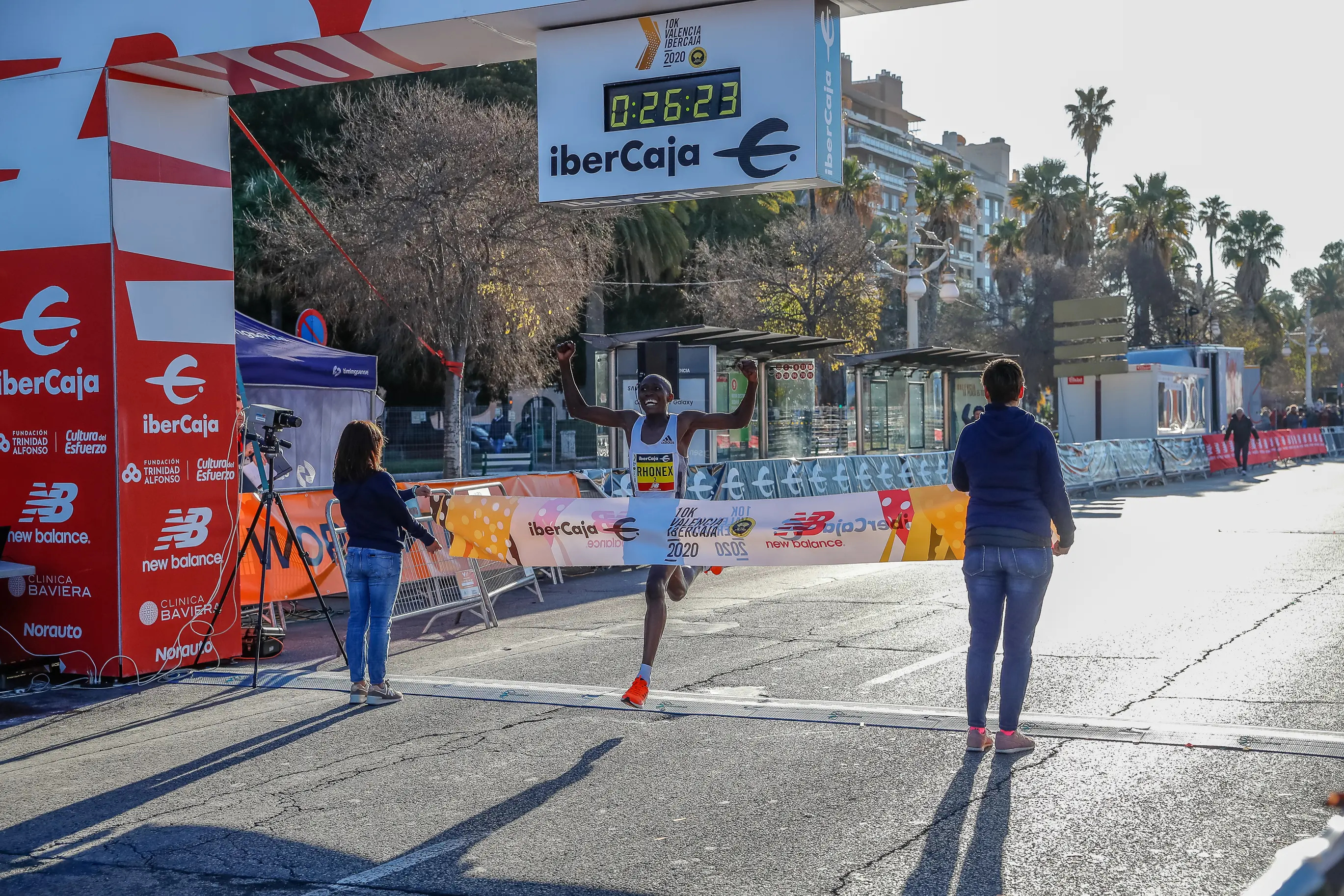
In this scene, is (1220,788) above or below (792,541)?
below

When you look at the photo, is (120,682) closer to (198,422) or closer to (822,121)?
(198,422)

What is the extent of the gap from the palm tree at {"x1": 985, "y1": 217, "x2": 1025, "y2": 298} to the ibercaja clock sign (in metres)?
56.4

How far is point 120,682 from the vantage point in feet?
29.5

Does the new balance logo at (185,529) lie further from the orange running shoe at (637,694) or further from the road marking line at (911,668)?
the road marking line at (911,668)

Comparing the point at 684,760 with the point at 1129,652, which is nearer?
the point at 684,760

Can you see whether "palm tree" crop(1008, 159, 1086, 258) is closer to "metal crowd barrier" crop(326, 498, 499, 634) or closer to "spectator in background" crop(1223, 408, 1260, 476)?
"spectator in background" crop(1223, 408, 1260, 476)

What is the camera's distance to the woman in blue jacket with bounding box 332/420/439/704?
7.89m

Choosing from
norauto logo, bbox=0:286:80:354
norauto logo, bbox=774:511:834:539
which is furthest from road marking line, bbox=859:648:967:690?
norauto logo, bbox=0:286:80:354

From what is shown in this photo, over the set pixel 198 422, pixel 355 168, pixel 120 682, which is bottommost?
pixel 120 682

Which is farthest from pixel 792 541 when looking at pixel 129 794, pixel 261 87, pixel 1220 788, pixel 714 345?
pixel 714 345

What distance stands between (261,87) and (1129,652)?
25.3 ft

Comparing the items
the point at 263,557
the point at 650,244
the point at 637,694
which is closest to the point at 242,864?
the point at 637,694

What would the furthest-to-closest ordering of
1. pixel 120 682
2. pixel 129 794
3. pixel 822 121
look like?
1. pixel 120 682
2. pixel 822 121
3. pixel 129 794

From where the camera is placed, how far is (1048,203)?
62469 millimetres
